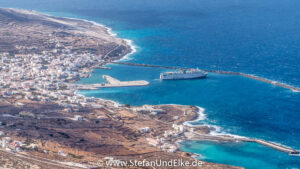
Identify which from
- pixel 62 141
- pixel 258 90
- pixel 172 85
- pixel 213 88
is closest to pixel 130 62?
pixel 172 85

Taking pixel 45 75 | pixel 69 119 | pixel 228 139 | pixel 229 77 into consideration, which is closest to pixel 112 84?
pixel 45 75

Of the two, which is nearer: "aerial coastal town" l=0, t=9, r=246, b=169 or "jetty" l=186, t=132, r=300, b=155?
"aerial coastal town" l=0, t=9, r=246, b=169

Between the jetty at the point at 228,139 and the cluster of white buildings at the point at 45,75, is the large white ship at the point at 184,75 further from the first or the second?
the jetty at the point at 228,139

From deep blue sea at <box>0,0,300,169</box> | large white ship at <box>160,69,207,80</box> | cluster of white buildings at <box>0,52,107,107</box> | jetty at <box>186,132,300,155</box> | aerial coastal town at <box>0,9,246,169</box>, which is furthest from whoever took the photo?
large white ship at <box>160,69,207,80</box>

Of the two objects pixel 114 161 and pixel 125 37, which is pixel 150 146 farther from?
pixel 125 37

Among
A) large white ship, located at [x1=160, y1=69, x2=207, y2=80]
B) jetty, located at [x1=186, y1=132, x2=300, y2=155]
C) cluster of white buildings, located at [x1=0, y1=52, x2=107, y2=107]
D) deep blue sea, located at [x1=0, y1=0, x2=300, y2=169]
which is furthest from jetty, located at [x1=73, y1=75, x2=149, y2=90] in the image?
jetty, located at [x1=186, y1=132, x2=300, y2=155]

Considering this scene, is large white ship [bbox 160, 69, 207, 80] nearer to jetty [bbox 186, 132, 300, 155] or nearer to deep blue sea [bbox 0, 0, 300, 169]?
deep blue sea [bbox 0, 0, 300, 169]

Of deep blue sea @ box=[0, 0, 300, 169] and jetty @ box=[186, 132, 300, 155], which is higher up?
deep blue sea @ box=[0, 0, 300, 169]
